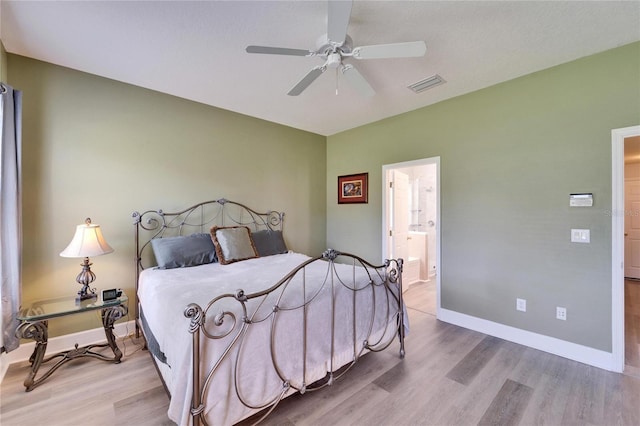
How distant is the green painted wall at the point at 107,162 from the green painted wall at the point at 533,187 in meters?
2.66

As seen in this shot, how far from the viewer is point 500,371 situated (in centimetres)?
237

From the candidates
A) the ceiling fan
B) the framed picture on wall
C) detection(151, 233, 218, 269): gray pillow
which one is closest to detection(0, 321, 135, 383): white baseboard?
detection(151, 233, 218, 269): gray pillow

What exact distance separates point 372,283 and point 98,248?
245 cm

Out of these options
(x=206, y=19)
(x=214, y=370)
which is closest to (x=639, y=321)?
(x=214, y=370)

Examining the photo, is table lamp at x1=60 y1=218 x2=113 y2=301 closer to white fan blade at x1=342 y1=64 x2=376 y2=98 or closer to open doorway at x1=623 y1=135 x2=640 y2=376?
white fan blade at x1=342 y1=64 x2=376 y2=98

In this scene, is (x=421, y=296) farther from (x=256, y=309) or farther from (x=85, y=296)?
(x=85, y=296)

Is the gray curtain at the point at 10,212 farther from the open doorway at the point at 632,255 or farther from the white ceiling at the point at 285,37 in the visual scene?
the open doorway at the point at 632,255

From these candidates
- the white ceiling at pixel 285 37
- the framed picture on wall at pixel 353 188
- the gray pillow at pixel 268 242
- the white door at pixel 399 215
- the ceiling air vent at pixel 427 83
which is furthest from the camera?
the framed picture on wall at pixel 353 188

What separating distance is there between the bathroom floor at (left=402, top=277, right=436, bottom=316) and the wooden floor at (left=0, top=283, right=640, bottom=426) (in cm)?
123

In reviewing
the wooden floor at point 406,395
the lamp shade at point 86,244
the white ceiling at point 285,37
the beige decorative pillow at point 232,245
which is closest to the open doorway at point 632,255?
the wooden floor at point 406,395

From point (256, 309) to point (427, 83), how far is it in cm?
285

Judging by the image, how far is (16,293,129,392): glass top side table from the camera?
212cm

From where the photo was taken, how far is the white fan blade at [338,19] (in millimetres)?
1552

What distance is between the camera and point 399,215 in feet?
14.5
